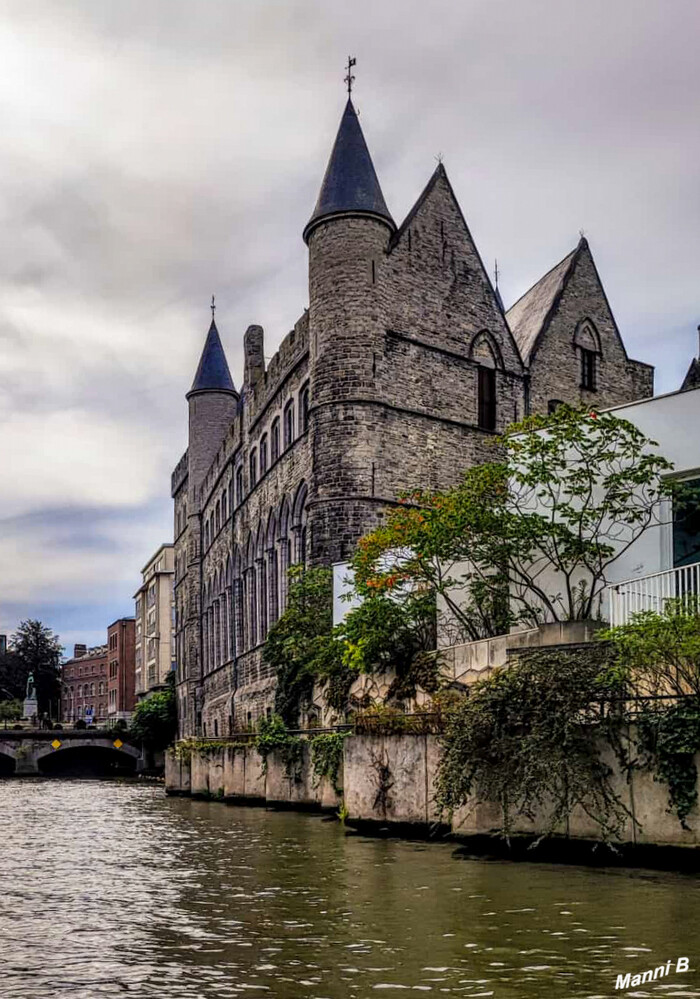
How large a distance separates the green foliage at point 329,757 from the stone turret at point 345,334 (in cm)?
933

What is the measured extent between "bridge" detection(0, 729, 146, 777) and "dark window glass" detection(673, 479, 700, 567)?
63.8m

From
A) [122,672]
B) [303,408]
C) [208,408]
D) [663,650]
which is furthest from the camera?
[122,672]

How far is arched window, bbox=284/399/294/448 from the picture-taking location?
37719mm

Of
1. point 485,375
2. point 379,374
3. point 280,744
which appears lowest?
point 280,744

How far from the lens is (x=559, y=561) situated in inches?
738

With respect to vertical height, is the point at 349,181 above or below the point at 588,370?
above

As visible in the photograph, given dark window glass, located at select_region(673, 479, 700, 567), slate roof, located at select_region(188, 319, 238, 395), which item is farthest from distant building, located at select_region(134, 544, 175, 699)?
dark window glass, located at select_region(673, 479, 700, 567)

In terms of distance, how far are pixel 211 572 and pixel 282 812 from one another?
3311 cm

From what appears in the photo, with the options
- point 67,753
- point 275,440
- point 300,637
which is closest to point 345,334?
point 275,440

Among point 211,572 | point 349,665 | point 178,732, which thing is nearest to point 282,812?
point 349,665

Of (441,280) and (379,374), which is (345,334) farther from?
(441,280)

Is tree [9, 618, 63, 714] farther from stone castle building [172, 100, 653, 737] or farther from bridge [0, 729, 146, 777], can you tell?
stone castle building [172, 100, 653, 737]

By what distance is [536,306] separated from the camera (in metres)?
41.4

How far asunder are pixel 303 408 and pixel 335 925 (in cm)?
2743
